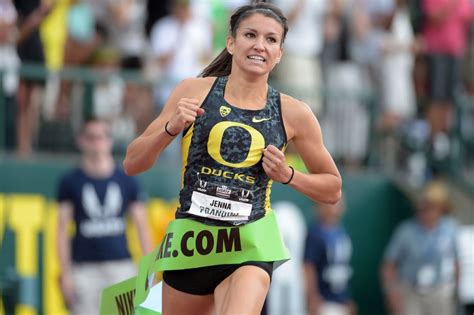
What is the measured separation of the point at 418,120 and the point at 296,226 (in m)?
2.18

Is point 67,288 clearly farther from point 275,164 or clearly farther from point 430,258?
point 275,164

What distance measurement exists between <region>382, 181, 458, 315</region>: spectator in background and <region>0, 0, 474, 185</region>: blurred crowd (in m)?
1.29

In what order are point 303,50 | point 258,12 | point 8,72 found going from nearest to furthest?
point 258,12 → point 8,72 → point 303,50

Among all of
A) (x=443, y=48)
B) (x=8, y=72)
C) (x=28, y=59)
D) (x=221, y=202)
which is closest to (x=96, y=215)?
(x=8, y=72)

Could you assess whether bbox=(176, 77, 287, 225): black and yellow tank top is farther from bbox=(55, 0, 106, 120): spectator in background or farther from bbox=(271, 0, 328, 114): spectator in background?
bbox=(271, 0, 328, 114): spectator in background

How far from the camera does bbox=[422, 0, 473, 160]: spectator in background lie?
14820 millimetres

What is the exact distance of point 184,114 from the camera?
6867 mm

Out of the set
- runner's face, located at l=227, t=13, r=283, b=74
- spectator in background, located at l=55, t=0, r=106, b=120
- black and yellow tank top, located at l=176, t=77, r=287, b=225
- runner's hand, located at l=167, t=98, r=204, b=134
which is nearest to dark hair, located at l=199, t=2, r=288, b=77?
runner's face, located at l=227, t=13, r=283, b=74

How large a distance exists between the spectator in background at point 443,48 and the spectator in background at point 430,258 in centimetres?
117

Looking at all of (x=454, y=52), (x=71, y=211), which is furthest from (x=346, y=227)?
(x=71, y=211)

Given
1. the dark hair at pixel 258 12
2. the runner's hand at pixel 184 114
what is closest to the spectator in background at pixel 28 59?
the dark hair at pixel 258 12

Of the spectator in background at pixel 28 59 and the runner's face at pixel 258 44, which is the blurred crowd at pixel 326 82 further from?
the runner's face at pixel 258 44

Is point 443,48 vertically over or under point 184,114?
over

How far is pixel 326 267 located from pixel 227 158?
7.21 m
